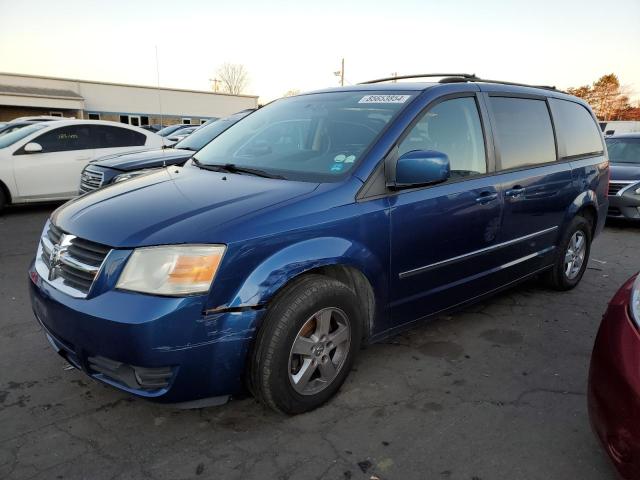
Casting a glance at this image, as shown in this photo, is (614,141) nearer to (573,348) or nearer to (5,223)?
(573,348)

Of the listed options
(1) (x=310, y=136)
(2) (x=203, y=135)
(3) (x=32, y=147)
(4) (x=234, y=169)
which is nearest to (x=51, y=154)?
(3) (x=32, y=147)

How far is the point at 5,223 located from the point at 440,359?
7037 millimetres

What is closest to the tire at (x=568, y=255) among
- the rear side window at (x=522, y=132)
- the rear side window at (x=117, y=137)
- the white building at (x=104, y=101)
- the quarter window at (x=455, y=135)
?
the rear side window at (x=522, y=132)

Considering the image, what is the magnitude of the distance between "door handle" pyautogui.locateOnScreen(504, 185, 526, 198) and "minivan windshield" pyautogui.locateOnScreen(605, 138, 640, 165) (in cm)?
706

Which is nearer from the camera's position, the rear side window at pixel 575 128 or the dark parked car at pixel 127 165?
the rear side window at pixel 575 128

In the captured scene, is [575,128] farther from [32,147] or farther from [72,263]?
[32,147]

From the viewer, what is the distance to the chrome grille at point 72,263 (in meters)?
2.29

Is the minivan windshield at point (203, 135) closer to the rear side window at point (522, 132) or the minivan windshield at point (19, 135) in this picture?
the minivan windshield at point (19, 135)

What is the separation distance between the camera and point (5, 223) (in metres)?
7.50

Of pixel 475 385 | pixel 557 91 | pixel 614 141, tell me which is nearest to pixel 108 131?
pixel 557 91

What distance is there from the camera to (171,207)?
2492 mm

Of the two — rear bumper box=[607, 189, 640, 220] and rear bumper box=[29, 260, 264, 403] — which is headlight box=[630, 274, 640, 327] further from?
rear bumper box=[607, 189, 640, 220]

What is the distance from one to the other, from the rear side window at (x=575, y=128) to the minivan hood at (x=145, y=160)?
13.5 ft

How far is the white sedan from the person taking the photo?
7.96m
